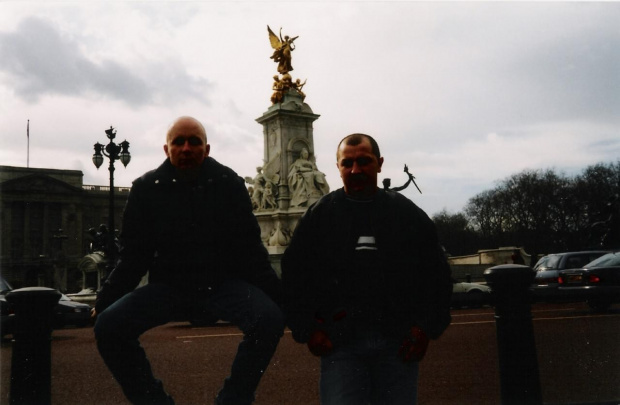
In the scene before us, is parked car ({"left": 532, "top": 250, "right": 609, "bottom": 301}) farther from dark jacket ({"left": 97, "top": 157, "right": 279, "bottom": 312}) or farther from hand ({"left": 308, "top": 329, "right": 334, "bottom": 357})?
hand ({"left": 308, "top": 329, "right": 334, "bottom": 357})

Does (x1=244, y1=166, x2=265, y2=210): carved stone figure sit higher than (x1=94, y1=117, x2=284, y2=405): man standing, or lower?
higher

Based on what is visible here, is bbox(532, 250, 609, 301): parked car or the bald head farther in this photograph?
bbox(532, 250, 609, 301): parked car

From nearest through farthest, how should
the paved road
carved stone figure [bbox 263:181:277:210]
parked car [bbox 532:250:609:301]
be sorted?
the paved road → parked car [bbox 532:250:609:301] → carved stone figure [bbox 263:181:277:210]

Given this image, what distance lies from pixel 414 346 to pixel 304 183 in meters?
28.8

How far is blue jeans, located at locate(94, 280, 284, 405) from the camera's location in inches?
118

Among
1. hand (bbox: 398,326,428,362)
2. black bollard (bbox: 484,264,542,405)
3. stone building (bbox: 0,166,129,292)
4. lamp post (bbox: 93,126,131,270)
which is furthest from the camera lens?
stone building (bbox: 0,166,129,292)

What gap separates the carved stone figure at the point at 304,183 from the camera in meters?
31.3

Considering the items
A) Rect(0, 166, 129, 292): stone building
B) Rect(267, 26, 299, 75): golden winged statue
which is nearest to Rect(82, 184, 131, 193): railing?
Rect(0, 166, 129, 292): stone building

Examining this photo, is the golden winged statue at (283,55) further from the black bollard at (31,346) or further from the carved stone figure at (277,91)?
the black bollard at (31,346)

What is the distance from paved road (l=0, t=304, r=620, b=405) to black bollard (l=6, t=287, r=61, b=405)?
116 inches

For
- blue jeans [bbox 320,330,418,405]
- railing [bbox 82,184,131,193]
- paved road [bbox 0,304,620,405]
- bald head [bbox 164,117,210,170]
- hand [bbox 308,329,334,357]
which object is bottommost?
paved road [bbox 0,304,620,405]

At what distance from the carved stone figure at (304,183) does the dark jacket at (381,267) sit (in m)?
27.8

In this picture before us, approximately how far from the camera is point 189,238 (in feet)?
10.5

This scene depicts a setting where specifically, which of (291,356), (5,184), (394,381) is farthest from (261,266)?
(5,184)
